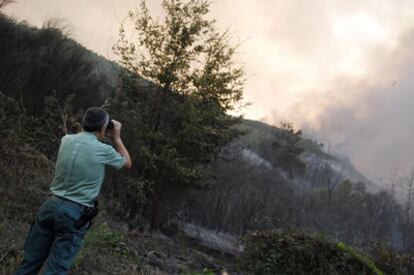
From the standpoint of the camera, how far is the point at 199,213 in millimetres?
34250

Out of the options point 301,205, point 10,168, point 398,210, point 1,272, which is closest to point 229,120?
point 10,168

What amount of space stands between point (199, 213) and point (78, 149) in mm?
30452

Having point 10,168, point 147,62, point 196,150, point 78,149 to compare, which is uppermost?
point 147,62

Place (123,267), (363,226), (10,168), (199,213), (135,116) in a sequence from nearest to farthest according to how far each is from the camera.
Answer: (123,267) < (10,168) < (135,116) < (199,213) < (363,226)

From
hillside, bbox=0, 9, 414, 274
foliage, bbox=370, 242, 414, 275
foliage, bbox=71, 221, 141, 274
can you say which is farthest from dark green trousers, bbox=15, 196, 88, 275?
foliage, bbox=370, 242, 414, 275

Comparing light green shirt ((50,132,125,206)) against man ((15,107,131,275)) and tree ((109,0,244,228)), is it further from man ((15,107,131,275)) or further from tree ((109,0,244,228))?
tree ((109,0,244,228))

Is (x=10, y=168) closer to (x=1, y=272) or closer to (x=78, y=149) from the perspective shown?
(x=1, y=272)

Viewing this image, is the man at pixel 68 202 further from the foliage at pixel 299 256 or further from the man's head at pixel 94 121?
the foliage at pixel 299 256

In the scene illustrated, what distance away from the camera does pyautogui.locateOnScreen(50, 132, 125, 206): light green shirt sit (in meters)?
4.30

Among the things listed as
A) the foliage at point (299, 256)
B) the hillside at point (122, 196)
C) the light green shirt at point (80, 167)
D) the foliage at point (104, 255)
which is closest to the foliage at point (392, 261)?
the hillside at point (122, 196)

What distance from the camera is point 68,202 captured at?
4.26 meters

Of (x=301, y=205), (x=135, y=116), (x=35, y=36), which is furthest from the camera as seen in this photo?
(x=301, y=205)

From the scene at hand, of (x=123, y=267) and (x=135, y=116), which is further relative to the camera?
(x=135, y=116)

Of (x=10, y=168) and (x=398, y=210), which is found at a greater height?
(x=398, y=210)
